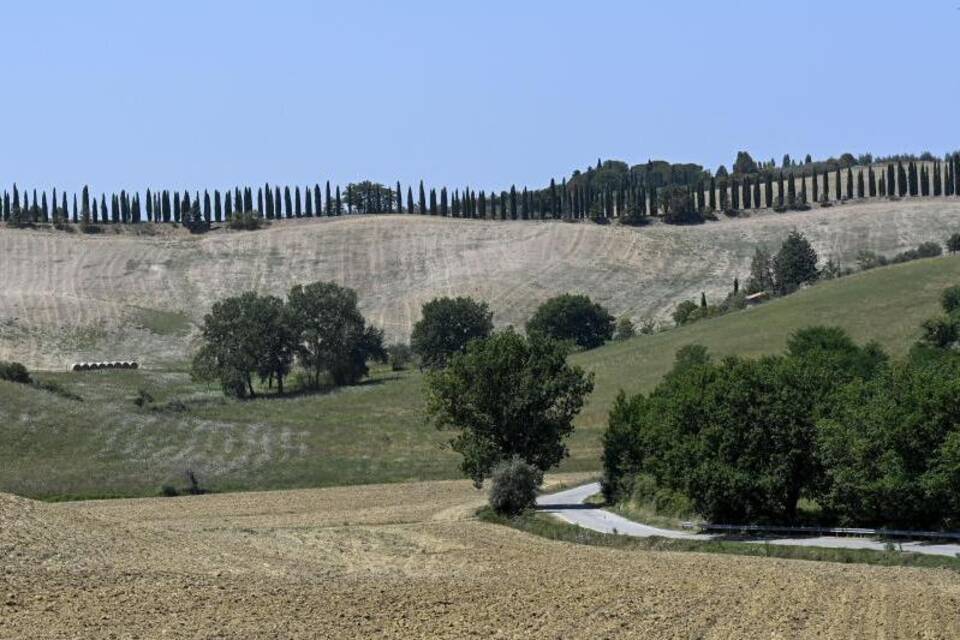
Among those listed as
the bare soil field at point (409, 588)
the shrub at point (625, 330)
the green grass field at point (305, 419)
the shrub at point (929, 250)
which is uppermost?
the shrub at point (929, 250)

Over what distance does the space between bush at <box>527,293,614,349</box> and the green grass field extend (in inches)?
667

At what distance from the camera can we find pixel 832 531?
182 feet

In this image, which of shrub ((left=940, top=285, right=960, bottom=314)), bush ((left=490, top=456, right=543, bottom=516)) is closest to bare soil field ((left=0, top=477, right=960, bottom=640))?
bush ((left=490, top=456, right=543, bottom=516))

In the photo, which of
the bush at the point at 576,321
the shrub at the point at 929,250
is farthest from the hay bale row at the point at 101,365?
the shrub at the point at 929,250

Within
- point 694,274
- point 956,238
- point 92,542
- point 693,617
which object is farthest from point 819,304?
point 693,617

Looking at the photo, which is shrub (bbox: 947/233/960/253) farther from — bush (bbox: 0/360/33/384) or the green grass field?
bush (bbox: 0/360/33/384)

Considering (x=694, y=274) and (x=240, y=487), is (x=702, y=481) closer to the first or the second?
(x=240, y=487)

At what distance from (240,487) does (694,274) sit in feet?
396

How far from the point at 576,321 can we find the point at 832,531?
371 ft

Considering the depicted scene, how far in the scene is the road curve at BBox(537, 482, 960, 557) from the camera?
50.8 m

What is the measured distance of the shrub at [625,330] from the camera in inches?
6496

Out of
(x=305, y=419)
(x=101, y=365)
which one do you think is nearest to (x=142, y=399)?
(x=305, y=419)

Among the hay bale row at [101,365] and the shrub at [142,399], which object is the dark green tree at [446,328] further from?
the shrub at [142,399]

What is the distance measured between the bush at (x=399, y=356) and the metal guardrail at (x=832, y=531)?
10447 centimetres
